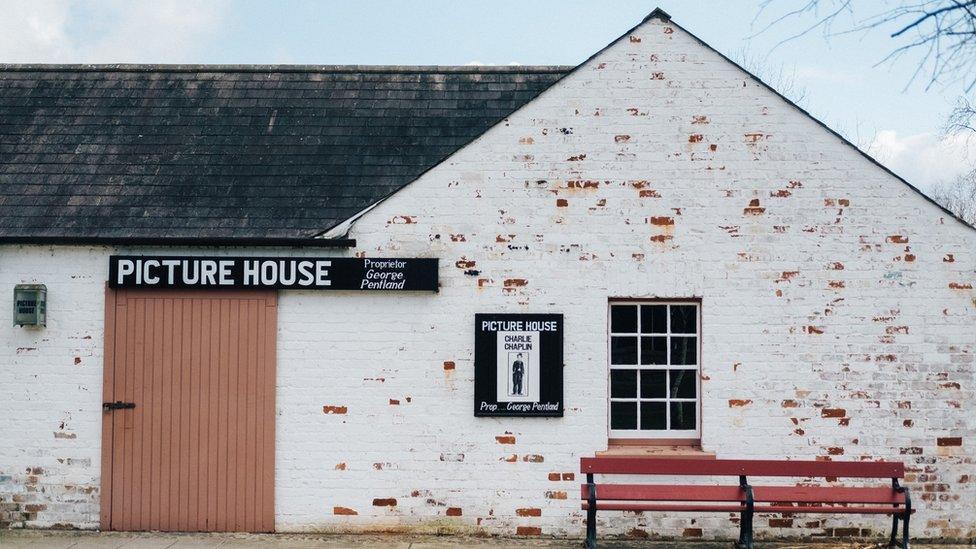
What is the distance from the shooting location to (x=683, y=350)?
8.69 meters

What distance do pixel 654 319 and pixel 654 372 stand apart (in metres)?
0.56

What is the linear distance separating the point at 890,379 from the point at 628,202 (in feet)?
10.6

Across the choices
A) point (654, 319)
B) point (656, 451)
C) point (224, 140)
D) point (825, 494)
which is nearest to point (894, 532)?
point (825, 494)

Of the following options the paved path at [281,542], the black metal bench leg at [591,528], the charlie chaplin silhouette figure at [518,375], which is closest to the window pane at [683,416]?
the paved path at [281,542]

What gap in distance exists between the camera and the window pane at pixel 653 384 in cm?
869

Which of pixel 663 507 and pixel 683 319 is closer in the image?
pixel 663 507

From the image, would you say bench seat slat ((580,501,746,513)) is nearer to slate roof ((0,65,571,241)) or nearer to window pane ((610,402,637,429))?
window pane ((610,402,637,429))

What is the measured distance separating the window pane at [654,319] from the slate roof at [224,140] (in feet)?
8.85

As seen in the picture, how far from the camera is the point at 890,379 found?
8.41 metres

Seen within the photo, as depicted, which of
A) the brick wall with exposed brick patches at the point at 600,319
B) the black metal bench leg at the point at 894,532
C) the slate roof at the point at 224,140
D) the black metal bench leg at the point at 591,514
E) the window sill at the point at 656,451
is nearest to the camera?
the black metal bench leg at the point at 591,514

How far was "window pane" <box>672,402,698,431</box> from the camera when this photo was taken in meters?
8.66

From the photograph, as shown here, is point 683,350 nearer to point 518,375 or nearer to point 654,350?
point 654,350

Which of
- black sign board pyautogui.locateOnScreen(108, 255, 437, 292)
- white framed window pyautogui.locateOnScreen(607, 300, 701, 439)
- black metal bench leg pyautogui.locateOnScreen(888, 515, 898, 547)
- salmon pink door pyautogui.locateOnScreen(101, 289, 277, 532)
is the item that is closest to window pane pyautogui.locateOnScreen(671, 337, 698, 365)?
white framed window pyautogui.locateOnScreen(607, 300, 701, 439)

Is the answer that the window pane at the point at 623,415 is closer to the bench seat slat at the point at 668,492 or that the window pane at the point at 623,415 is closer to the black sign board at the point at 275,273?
the bench seat slat at the point at 668,492
